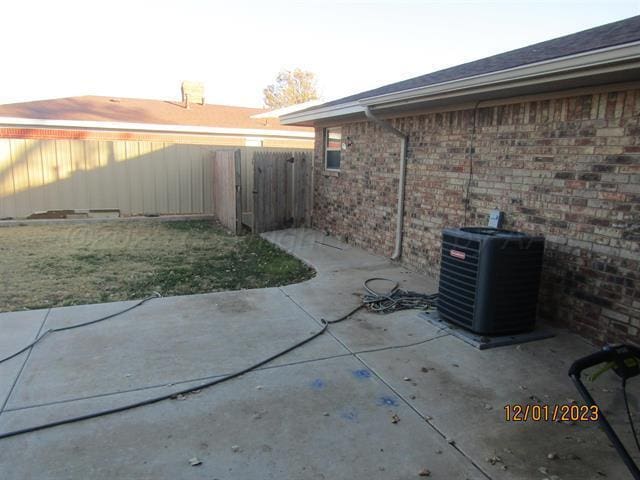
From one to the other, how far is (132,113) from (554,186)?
16.8 m

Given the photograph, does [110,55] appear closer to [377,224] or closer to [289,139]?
[289,139]

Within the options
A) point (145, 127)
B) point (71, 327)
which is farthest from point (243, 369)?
point (145, 127)

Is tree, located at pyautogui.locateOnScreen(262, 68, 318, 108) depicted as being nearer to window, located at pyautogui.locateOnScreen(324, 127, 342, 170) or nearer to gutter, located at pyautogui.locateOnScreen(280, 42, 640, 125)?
window, located at pyautogui.locateOnScreen(324, 127, 342, 170)

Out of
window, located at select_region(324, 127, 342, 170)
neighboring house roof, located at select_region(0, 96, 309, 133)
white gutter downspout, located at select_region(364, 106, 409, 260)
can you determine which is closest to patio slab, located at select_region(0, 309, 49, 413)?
white gutter downspout, located at select_region(364, 106, 409, 260)

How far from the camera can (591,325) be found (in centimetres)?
434

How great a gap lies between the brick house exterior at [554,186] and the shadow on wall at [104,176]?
7275 millimetres

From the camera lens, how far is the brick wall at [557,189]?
405cm

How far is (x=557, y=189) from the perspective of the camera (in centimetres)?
464

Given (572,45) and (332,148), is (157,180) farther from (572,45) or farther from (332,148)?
(572,45)

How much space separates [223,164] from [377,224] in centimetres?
508

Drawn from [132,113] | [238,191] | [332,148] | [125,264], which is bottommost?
[125,264]

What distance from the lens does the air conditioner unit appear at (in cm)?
422

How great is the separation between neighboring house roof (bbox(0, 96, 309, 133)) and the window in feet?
20.9

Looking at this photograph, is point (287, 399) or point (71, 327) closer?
point (287, 399)
